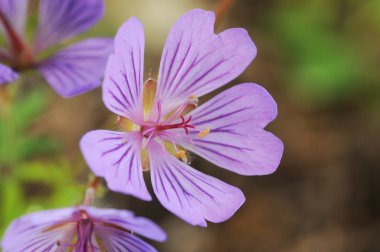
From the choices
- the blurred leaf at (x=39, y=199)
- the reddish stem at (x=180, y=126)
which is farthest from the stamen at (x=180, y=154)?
the blurred leaf at (x=39, y=199)

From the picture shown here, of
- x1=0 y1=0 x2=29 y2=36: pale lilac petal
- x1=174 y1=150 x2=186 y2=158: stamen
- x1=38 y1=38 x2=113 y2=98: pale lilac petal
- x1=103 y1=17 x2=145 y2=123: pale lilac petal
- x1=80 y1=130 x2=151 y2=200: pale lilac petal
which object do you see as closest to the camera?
x1=80 y1=130 x2=151 y2=200: pale lilac petal

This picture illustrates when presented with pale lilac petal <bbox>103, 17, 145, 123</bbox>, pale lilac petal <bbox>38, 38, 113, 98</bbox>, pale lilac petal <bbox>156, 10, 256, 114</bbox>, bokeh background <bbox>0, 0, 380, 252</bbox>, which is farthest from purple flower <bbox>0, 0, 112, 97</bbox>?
bokeh background <bbox>0, 0, 380, 252</bbox>

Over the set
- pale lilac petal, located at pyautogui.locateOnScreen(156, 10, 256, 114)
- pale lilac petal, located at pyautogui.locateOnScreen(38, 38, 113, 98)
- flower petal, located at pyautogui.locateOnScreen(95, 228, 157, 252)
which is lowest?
flower petal, located at pyautogui.locateOnScreen(95, 228, 157, 252)

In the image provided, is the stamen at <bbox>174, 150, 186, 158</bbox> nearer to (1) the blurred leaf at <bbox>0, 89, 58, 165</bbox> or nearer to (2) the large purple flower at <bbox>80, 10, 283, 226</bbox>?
(2) the large purple flower at <bbox>80, 10, 283, 226</bbox>

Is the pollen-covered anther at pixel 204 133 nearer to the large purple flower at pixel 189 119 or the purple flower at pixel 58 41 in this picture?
the large purple flower at pixel 189 119

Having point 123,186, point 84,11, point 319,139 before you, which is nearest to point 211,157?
point 123,186

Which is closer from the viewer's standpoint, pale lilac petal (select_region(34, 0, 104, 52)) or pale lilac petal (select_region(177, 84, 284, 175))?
pale lilac petal (select_region(177, 84, 284, 175))

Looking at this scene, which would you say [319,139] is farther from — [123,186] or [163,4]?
[123,186]
